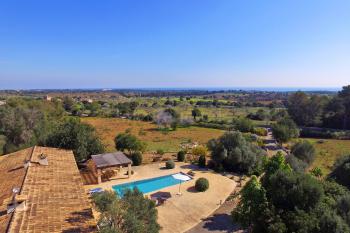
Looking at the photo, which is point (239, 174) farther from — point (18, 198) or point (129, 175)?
point (18, 198)

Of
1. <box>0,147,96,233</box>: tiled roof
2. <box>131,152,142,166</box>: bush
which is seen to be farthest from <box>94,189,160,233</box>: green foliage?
<box>131,152,142,166</box>: bush

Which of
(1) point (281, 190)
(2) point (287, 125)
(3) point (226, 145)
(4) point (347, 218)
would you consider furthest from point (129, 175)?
(2) point (287, 125)

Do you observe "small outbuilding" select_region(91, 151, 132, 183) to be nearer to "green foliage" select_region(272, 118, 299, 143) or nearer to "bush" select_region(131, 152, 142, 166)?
"bush" select_region(131, 152, 142, 166)

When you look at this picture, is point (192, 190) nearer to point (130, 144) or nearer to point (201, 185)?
point (201, 185)

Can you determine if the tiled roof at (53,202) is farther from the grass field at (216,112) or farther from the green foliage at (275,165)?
the grass field at (216,112)

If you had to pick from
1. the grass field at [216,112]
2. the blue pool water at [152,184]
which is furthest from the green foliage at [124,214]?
the grass field at [216,112]

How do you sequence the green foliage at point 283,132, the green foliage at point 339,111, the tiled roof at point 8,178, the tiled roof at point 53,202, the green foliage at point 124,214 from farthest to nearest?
the green foliage at point 339,111 < the green foliage at point 283,132 < the tiled roof at point 8,178 < the tiled roof at point 53,202 < the green foliage at point 124,214
